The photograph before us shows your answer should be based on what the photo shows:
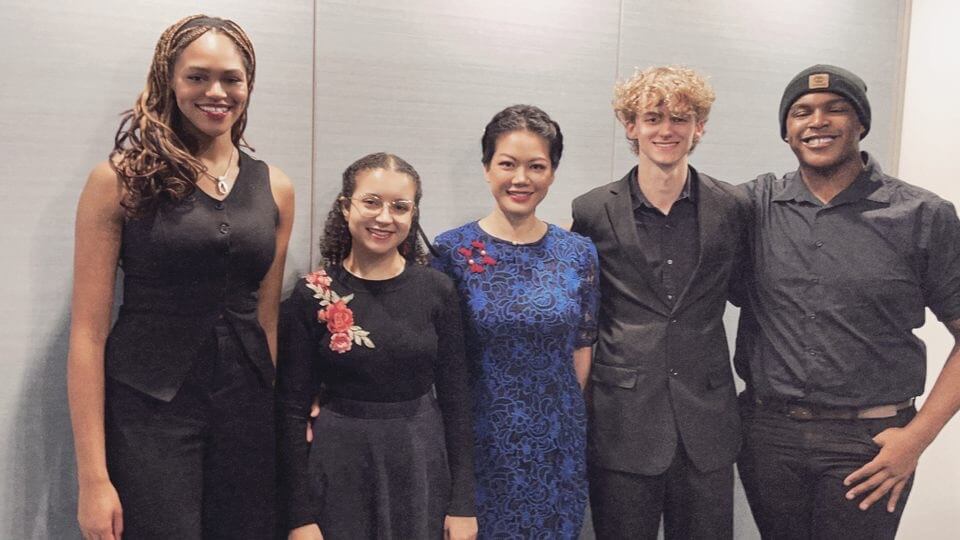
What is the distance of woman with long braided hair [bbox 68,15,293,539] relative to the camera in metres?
1.65

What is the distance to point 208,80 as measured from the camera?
1.68 metres

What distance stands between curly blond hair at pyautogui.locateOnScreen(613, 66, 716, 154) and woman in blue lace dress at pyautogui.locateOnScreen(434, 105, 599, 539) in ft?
0.75

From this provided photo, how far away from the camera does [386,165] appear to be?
74.9 inches

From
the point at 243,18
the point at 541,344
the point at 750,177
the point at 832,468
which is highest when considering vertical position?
the point at 243,18

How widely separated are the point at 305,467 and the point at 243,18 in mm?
1072

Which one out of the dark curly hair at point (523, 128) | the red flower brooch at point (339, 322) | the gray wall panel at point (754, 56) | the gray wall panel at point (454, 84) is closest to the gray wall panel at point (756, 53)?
the gray wall panel at point (754, 56)

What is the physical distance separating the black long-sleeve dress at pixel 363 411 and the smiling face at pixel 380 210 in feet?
0.28

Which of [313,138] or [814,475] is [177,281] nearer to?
[313,138]

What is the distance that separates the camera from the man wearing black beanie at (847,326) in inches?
80.2

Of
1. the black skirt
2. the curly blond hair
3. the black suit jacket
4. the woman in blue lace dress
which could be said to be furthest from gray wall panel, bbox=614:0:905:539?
the black skirt

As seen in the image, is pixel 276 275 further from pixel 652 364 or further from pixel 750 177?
pixel 750 177

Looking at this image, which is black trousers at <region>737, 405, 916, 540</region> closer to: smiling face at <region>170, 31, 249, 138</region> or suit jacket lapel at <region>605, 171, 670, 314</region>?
Result: suit jacket lapel at <region>605, 171, 670, 314</region>

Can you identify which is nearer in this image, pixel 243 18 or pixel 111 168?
pixel 111 168

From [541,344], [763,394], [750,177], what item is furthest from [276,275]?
[750,177]
